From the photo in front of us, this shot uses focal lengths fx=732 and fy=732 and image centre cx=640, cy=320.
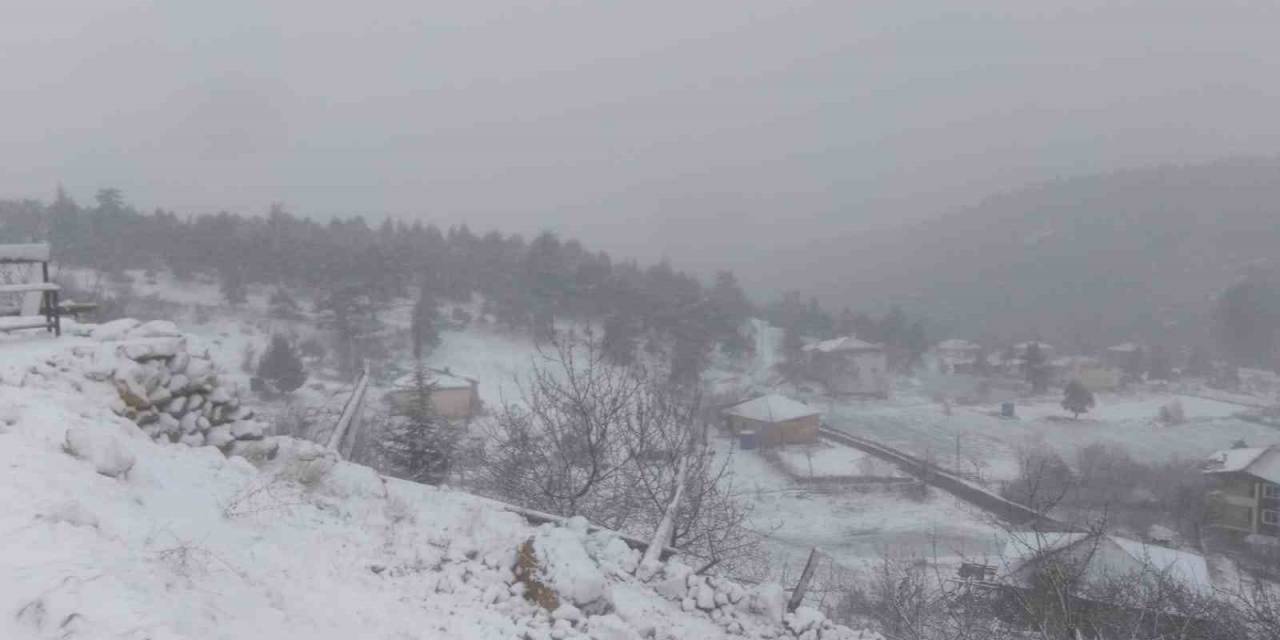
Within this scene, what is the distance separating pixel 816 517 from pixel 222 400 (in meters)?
18.9

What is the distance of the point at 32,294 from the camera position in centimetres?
725

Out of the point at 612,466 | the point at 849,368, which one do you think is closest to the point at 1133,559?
the point at 612,466

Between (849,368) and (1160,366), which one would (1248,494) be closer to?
(849,368)

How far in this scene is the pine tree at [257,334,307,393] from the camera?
24594mm

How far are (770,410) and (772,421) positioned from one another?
93 cm

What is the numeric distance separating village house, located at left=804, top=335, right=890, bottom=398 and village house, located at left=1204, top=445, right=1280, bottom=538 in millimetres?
18183

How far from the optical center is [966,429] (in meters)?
32.0

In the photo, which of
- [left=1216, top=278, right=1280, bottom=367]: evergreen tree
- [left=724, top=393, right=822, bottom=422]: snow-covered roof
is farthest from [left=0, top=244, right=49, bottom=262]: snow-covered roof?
[left=1216, top=278, right=1280, bottom=367]: evergreen tree

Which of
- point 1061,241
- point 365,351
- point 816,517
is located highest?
point 1061,241

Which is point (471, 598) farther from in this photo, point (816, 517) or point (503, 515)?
point (816, 517)

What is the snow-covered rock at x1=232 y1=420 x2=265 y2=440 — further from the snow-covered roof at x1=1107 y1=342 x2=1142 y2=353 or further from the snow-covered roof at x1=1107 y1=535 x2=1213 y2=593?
the snow-covered roof at x1=1107 y1=342 x2=1142 y2=353

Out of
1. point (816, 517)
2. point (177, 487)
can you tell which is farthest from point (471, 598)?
point (816, 517)

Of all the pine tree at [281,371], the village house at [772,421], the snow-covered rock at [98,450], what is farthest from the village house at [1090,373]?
the snow-covered rock at [98,450]

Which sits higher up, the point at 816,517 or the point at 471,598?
the point at 471,598
